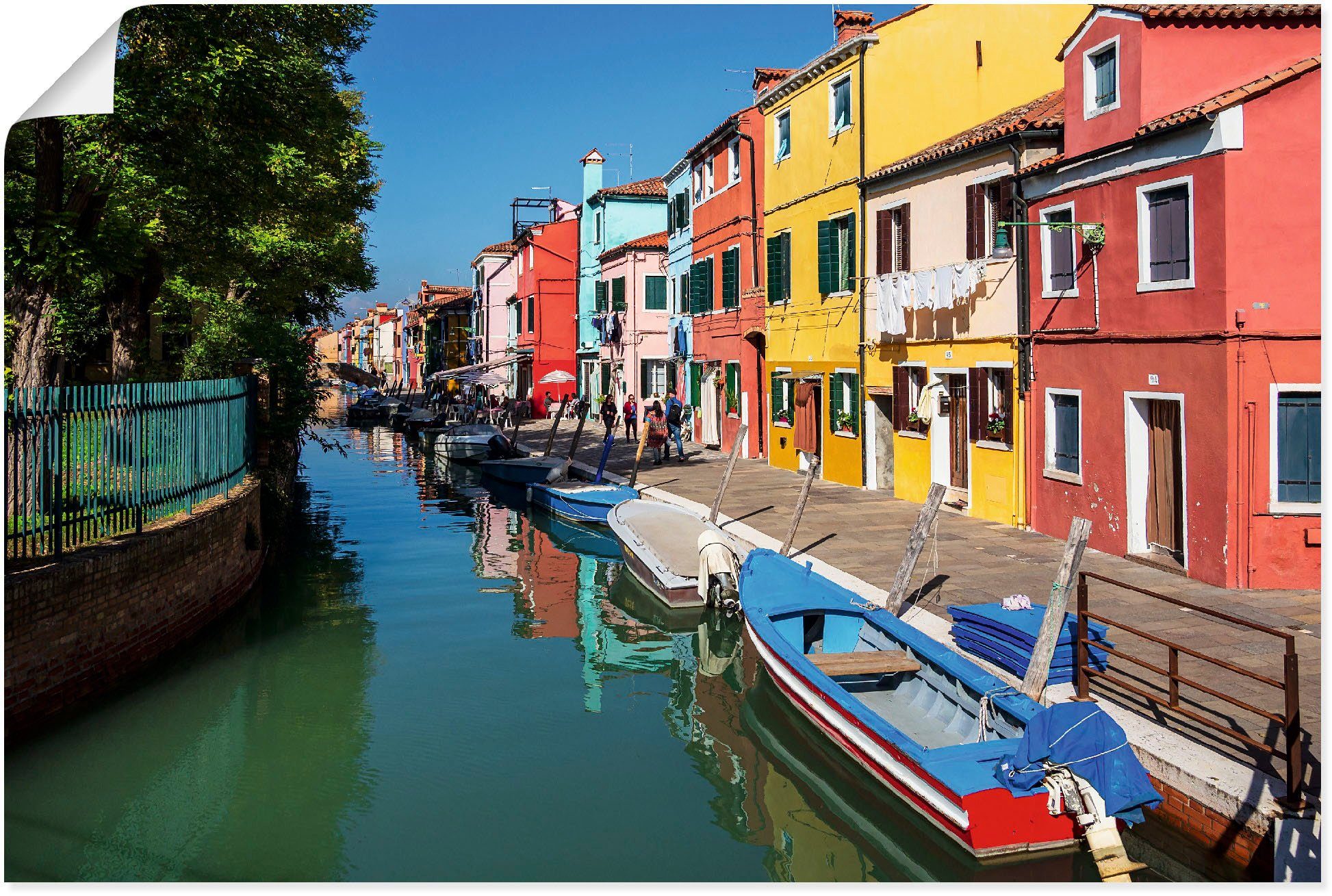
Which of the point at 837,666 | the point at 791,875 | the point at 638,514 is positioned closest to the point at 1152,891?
the point at 791,875

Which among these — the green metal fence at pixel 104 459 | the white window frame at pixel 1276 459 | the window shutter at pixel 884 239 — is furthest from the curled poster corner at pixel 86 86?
the window shutter at pixel 884 239

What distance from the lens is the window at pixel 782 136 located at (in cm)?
2491

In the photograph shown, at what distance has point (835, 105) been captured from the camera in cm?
2236

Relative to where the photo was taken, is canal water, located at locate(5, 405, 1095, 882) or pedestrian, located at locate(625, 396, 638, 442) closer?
canal water, located at locate(5, 405, 1095, 882)

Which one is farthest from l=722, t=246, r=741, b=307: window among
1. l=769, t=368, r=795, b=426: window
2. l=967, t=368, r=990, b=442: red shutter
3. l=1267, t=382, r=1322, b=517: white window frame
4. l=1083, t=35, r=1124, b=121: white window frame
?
l=1267, t=382, r=1322, b=517: white window frame

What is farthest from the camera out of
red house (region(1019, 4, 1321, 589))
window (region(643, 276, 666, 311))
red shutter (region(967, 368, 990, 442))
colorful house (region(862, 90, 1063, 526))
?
window (region(643, 276, 666, 311))

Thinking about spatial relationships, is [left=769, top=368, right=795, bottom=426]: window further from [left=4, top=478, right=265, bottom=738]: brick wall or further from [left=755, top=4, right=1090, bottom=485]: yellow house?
[left=4, top=478, right=265, bottom=738]: brick wall

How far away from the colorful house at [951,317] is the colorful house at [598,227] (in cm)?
2401

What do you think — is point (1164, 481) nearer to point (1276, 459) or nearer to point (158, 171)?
point (1276, 459)

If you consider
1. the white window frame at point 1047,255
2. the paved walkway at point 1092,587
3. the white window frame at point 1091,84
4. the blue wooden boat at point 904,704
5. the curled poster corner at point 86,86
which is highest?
the white window frame at point 1091,84

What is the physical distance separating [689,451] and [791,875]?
23600 millimetres

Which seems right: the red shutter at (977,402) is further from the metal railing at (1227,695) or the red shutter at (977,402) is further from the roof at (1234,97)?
the metal railing at (1227,695)

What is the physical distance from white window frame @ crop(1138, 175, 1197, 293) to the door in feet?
4.57

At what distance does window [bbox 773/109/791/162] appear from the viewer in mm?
24906
